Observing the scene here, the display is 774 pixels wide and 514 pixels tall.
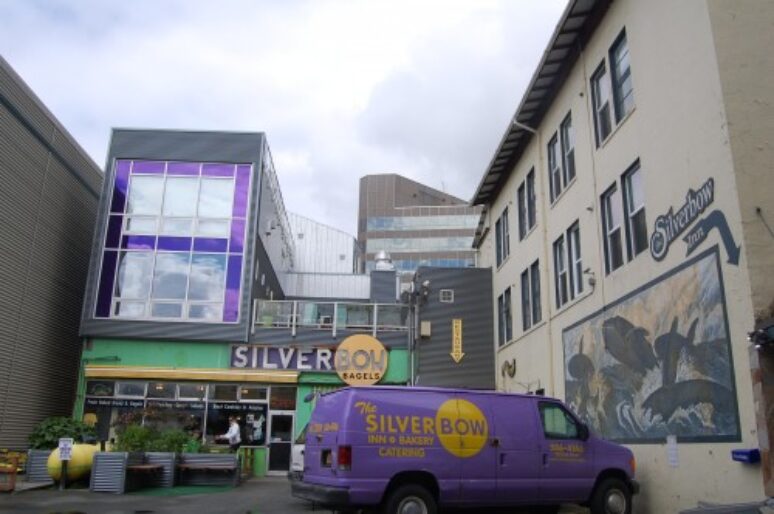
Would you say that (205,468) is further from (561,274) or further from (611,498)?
(611,498)

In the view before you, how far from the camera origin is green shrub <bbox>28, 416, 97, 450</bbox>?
2042 centimetres

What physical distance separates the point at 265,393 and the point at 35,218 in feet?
31.7

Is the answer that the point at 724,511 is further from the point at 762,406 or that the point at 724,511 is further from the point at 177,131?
the point at 177,131

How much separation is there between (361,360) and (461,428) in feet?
50.4

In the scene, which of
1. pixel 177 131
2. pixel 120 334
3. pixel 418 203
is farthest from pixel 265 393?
pixel 418 203

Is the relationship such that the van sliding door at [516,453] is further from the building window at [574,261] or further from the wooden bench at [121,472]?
the wooden bench at [121,472]

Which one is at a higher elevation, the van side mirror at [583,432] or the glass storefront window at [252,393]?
the glass storefront window at [252,393]

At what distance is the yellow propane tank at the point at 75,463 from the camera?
17047 millimetres

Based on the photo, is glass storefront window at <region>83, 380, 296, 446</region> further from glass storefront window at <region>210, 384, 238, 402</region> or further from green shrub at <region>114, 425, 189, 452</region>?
green shrub at <region>114, 425, 189, 452</region>

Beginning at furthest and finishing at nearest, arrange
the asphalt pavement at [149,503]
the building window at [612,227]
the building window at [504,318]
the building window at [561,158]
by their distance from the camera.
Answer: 1. the building window at [504,318]
2. the building window at [561,158]
3. the building window at [612,227]
4. the asphalt pavement at [149,503]

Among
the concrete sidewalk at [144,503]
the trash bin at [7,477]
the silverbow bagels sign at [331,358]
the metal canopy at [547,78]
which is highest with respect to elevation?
the metal canopy at [547,78]

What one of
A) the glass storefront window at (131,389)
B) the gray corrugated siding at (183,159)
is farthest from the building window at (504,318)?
the glass storefront window at (131,389)

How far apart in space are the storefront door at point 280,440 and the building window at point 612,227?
46.9 feet

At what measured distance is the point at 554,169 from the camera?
18.8m
